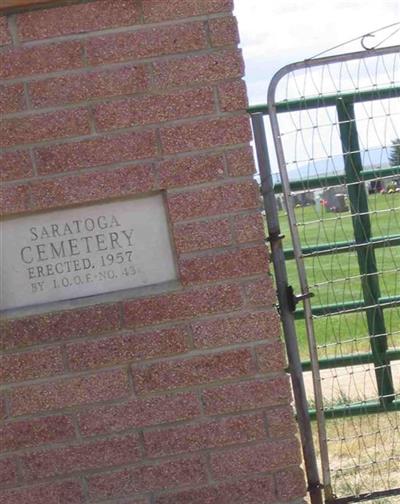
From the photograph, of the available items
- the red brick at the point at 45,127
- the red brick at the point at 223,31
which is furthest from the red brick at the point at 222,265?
the red brick at the point at 223,31

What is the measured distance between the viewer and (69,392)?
4.35 meters

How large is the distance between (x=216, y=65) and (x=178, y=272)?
0.77 metres

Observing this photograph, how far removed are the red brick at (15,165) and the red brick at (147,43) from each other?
43cm

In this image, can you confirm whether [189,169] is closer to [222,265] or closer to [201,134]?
[201,134]

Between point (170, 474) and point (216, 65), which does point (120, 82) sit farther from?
point (170, 474)

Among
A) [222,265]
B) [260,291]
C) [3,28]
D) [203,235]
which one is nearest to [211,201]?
[203,235]

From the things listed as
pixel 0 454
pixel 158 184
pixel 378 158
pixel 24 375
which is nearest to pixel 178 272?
pixel 158 184

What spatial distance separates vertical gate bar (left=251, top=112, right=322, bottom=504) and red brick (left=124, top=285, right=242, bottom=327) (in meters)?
0.35

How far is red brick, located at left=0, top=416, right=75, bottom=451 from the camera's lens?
14.3 ft

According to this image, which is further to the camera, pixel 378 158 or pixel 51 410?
pixel 378 158

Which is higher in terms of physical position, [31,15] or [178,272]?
[31,15]

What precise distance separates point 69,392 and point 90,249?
0.54 meters

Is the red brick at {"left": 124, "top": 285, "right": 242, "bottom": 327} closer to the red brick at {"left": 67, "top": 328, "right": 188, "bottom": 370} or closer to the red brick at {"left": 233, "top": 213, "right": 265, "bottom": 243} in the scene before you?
the red brick at {"left": 67, "top": 328, "right": 188, "bottom": 370}

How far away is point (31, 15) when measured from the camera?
13.8 feet
